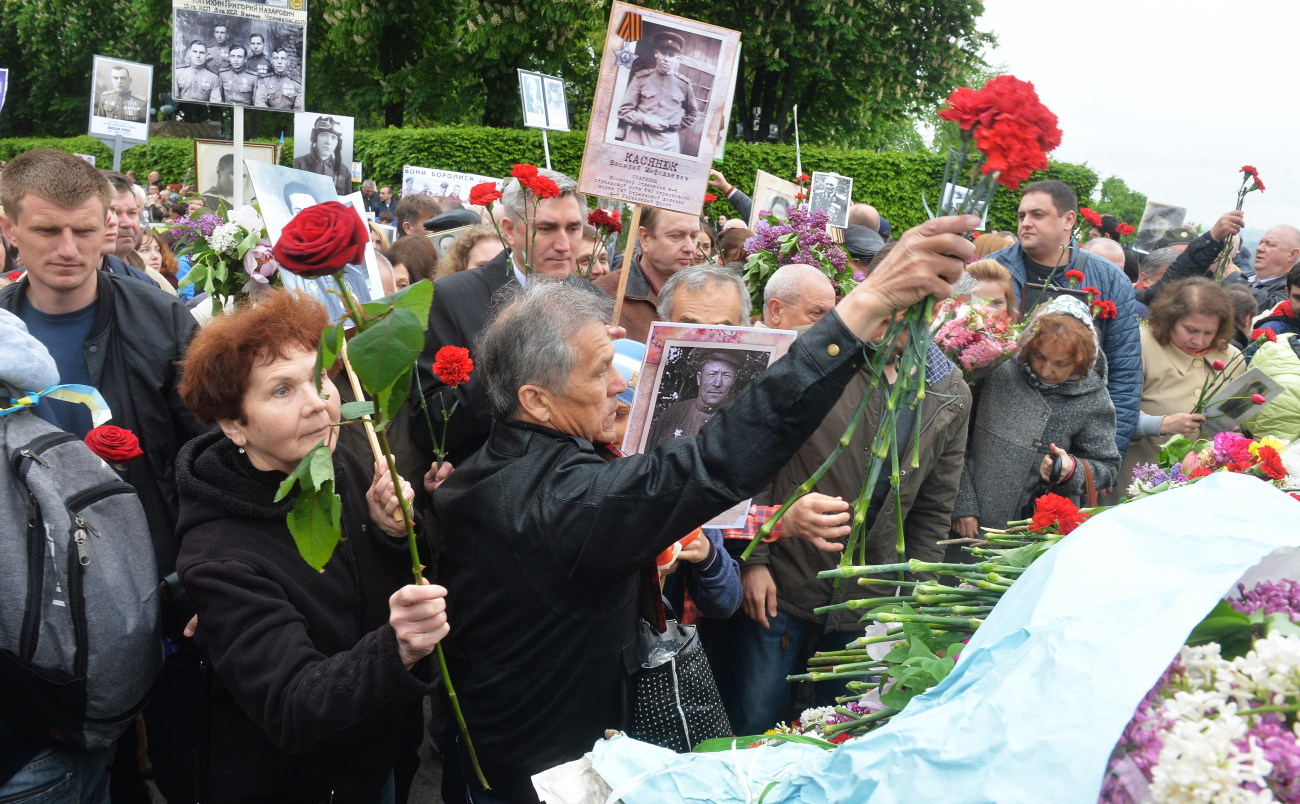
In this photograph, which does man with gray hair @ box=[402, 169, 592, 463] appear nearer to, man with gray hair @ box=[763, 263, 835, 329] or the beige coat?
man with gray hair @ box=[763, 263, 835, 329]

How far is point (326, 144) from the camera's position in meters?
9.44

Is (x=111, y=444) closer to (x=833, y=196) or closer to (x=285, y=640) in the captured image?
(x=285, y=640)

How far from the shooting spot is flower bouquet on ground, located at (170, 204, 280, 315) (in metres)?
3.66

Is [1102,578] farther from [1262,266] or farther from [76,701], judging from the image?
[1262,266]

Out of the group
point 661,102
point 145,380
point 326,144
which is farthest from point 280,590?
point 326,144

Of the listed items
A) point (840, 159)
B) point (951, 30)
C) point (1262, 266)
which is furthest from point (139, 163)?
point (1262, 266)

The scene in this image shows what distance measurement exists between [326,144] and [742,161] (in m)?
10.5

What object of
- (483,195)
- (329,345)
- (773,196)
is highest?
(773,196)

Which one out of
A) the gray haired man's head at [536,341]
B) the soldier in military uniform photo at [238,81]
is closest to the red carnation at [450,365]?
the gray haired man's head at [536,341]

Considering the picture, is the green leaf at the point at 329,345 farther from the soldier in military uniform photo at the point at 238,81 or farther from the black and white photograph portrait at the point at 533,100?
the black and white photograph portrait at the point at 533,100

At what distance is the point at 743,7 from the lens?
21609 mm

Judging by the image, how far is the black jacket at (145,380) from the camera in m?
3.06

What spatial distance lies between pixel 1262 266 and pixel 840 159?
1149cm

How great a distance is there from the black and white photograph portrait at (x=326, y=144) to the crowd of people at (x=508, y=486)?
6.04m
